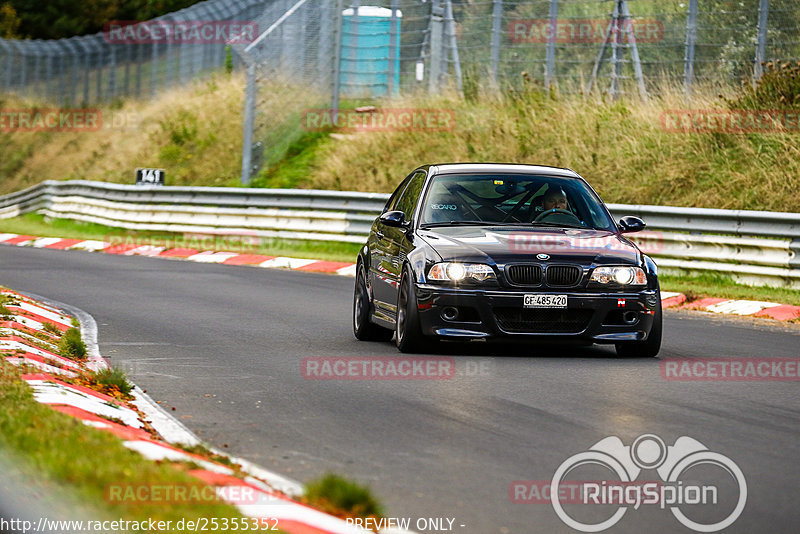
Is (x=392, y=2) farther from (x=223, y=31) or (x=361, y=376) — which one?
(x=361, y=376)

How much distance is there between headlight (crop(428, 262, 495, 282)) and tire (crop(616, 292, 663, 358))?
1.33m

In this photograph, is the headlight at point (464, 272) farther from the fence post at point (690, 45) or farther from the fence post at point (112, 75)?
the fence post at point (112, 75)

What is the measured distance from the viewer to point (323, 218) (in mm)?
24547

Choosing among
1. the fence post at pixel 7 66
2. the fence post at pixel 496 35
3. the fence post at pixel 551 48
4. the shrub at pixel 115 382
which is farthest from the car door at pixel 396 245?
the fence post at pixel 7 66

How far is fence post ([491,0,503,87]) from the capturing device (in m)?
27.7

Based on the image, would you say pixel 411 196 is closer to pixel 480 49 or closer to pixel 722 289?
pixel 722 289

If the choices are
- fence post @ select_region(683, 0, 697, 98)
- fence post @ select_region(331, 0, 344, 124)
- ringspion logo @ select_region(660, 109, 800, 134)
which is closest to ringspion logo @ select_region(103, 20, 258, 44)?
fence post @ select_region(331, 0, 344, 124)

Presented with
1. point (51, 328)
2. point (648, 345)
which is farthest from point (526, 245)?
point (51, 328)

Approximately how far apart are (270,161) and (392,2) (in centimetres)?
441

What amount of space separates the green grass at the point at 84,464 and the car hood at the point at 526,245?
440 centimetres

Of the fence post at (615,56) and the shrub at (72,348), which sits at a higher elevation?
the fence post at (615,56)

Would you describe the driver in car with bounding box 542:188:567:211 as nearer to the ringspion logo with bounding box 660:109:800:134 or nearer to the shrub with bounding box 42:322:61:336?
the shrub with bounding box 42:322:61:336

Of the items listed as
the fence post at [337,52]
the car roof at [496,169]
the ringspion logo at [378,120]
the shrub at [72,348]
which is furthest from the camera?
the fence post at [337,52]

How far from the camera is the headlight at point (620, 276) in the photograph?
1057 centimetres
